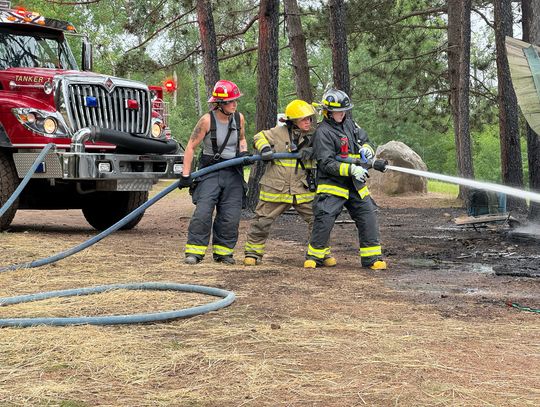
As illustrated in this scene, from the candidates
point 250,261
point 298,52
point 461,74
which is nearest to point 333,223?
point 250,261

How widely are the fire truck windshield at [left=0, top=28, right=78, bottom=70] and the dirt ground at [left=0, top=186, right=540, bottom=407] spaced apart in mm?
3399

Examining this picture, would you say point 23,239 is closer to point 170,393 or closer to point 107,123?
point 107,123

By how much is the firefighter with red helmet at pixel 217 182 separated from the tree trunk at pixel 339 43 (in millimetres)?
6660

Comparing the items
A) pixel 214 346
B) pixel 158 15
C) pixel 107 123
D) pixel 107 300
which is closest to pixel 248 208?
pixel 107 123

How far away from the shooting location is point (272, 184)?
8.59m

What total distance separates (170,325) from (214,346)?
2.31ft

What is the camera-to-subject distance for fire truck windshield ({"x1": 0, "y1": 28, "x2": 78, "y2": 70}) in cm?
1164

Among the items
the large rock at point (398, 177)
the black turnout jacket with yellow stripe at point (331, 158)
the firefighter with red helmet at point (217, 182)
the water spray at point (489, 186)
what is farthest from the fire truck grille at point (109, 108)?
the large rock at point (398, 177)

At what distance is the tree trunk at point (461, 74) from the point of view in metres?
18.2

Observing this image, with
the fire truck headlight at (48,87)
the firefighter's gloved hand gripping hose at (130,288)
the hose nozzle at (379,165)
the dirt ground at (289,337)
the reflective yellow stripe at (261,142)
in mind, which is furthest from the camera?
the fire truck headlight at (48,87)

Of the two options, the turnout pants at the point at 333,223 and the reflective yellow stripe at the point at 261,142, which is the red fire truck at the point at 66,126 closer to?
the reflective yellow stripe at the point at 261,142

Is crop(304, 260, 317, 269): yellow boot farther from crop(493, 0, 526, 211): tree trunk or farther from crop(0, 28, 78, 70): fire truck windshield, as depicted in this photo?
crop(493, 0, 526, 211): tree trunk

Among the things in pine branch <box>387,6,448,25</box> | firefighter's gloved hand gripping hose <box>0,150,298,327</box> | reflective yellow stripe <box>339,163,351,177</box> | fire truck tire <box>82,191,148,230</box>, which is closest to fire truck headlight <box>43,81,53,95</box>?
fire truck tire <box>82,191,148,230</box>

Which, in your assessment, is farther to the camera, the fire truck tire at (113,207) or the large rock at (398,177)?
the large rock at (398,177)
